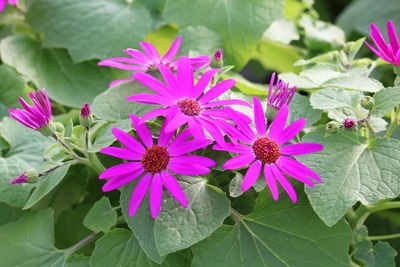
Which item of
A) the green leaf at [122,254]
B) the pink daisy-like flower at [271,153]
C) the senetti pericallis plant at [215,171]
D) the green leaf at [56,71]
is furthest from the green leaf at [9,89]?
the pink daisy-like flower at [271,153]

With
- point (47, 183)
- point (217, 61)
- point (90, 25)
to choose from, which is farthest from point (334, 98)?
point (90, 25)

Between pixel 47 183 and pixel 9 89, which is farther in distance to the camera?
pixel 9 89

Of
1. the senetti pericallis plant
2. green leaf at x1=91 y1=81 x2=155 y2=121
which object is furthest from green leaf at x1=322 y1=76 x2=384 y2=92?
green leaf at x1=91 y1=81 x2=155 y2=121

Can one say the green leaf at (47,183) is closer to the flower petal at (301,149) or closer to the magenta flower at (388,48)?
the flower petal at (301,149)

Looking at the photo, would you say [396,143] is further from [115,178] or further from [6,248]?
[6,248]

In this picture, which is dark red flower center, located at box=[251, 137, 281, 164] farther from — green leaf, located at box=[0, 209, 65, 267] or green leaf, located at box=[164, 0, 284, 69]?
green leaf, located at box=[164, 0, 284, 69]

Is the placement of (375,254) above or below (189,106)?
below

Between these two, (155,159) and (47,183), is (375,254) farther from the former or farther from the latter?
(47,183)

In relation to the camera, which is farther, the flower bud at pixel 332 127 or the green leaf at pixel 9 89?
the green leaf at pixel 9 89
